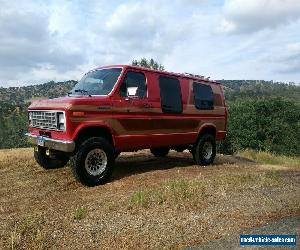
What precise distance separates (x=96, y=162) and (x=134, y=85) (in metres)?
2.09

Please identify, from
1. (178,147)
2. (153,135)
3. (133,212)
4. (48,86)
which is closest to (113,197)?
(133,212)

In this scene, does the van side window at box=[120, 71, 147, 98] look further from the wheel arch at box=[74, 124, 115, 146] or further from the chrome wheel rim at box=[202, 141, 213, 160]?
the chrome wheel rim at box=[202, 141, 213, 160]

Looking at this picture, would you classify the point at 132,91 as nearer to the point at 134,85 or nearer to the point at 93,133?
the point at 134,85

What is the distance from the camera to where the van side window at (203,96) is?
38.1ft

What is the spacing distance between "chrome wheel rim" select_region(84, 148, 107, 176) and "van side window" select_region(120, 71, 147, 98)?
1.46m

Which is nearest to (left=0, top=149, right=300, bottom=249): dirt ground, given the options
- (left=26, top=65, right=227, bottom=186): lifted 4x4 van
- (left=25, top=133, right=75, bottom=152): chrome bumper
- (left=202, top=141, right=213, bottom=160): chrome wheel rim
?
(left=26, top=65, right=227, bottom=186): lifted 4x4 van

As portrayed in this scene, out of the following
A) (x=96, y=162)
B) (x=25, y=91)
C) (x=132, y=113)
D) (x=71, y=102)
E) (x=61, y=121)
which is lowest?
(x=96, y=162)

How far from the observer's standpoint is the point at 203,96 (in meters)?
11.9

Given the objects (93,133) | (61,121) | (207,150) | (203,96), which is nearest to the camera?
(61,121)

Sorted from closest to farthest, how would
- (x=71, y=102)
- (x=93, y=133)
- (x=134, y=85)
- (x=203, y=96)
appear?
(x=71, y=102), (x=93, y=133), (x=134, y=85), (x=203, y=96)

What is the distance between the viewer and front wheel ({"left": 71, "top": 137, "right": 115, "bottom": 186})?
825 centimetres

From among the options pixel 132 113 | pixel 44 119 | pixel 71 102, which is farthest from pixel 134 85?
pixel 44 119

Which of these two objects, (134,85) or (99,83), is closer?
(99,83)

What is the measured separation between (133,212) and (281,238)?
7.51ft
